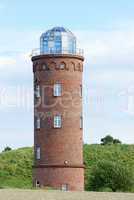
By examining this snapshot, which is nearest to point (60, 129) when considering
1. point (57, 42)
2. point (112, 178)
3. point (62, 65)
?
point (62, 65)

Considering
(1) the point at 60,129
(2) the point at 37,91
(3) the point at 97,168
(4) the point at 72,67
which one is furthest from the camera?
(3) the point at 97,168

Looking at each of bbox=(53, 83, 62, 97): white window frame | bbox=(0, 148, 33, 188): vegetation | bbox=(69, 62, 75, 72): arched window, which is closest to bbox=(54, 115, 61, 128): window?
bbox=(53, 83, 62, 97): white window frame

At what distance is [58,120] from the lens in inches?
2212

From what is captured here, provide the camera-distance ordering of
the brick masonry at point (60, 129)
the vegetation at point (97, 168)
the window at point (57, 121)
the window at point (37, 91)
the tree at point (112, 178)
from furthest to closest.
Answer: the vegetation at point (97, 168) < the tree at point (112, 178) < the window at point (37, 91) < the window at point (57, 121) < the brick masonry at point (60, 129)

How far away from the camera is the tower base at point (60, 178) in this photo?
55750 millimetres

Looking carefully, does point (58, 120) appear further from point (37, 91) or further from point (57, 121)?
point (37, 91)

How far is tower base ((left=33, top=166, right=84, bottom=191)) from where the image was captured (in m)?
55.8

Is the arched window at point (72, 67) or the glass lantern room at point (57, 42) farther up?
the glass lantern room at point (57, 42)

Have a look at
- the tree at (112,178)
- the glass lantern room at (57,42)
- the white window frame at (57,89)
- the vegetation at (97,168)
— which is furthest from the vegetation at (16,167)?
A: the glass lantern room at (57,42)

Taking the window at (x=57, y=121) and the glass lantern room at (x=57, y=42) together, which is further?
the glass lantern room at (x=57, y=42)

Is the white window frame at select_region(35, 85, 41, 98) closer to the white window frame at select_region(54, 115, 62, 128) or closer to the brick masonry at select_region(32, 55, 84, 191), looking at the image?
the brick masonry at select_region(32, 55, 84, 191)

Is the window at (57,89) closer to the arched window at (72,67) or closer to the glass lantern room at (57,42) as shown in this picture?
the arched window at (72,67)

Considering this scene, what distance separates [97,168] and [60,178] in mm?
4998

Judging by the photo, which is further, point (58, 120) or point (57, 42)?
point (57, 42)
